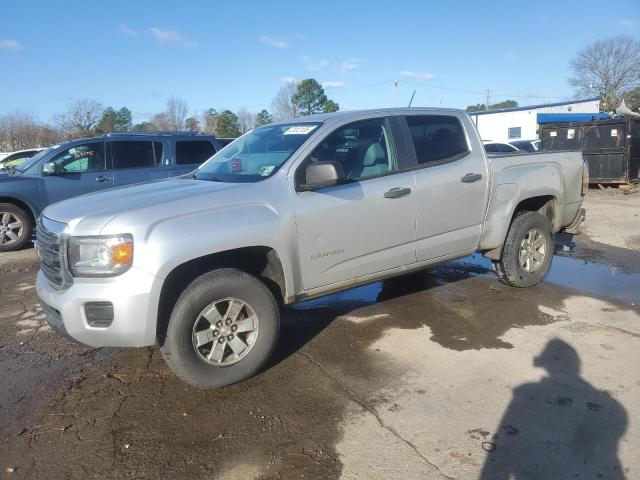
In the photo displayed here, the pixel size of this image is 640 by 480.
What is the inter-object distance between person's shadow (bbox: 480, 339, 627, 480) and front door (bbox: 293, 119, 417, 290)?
1.51 metres

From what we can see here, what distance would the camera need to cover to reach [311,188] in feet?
12.6

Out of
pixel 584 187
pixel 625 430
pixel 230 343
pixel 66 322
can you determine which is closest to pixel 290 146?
pixel 230 343

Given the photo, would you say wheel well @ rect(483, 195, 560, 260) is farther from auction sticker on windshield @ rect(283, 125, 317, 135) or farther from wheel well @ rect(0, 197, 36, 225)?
wheel well @ rect(0, 197, 36, 225)

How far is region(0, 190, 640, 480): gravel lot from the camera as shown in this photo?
9.18ft

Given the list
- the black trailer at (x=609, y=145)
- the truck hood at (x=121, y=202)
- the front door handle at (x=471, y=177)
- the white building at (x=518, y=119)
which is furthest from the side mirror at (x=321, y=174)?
the white building at (x=518, y=119)

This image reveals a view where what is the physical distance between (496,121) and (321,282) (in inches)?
1870

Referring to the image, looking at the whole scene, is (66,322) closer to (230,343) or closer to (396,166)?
(230,343)

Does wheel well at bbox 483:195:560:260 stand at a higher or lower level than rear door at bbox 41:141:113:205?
lower

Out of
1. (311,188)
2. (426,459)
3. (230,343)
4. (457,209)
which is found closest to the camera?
(426,459)

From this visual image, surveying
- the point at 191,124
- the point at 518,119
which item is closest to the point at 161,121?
the point at 191,124

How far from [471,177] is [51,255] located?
3.65m

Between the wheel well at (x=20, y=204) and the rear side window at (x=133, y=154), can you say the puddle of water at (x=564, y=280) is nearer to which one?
the rear side window at (x=133, y=154)

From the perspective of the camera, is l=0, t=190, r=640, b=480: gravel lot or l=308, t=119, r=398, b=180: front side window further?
l=308, t=119, r=398, b=180: front side window

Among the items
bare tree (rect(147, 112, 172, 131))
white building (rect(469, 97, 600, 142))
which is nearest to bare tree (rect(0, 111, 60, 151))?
bare tree (rect(147, 112, 172, 131))
